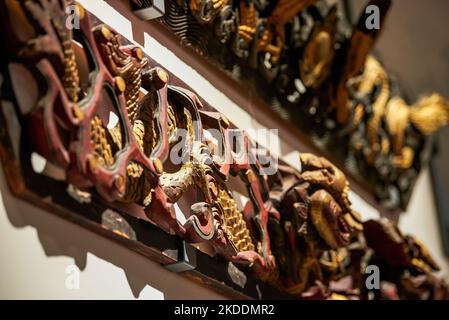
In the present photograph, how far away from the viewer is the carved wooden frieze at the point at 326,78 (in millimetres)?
1417

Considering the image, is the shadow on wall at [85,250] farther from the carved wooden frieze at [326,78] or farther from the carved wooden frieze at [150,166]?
the carved wooden frieze at [326,78]

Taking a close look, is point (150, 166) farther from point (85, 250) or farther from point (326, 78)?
point (326, 78)

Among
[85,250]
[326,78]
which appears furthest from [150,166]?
[326,78]

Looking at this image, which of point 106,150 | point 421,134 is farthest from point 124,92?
point 421,134

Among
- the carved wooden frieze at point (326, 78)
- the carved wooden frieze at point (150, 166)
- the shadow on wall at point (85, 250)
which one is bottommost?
the shadow on wall at point (85, 250)

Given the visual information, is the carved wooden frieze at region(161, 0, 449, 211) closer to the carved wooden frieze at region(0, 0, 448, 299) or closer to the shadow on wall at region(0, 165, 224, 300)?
the carved wooden frieze at region(0, 0, 448, 299)

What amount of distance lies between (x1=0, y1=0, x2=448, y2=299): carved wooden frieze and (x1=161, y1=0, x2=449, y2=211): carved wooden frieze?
34mm

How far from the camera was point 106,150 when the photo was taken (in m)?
1.05

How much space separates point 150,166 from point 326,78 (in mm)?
721

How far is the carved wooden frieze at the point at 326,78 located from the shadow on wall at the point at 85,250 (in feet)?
1.12

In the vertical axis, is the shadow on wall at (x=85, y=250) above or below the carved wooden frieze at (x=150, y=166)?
below

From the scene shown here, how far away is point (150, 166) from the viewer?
1091mm

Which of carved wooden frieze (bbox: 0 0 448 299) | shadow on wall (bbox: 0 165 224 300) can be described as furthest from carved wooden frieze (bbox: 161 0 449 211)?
shadow on wall (bbox: 0 165 224 300)

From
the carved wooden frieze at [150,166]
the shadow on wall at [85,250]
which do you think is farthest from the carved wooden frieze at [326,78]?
the shadow on wall at [85,250]
